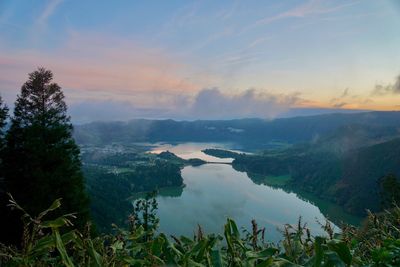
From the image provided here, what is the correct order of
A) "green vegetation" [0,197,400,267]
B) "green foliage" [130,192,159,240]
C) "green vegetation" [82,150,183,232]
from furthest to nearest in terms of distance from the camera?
"green vegetation" [82,150,183,232]
"green foliage" [130,192,159,240]
"green vegetation" [0,197,400,267]

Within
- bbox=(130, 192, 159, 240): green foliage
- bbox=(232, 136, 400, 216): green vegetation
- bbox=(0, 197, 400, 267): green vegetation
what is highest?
bbox=(0, 197, 400, 267): green vegetation

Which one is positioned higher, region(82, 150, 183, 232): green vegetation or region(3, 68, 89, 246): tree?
region(3, 68, 89, 246): tree

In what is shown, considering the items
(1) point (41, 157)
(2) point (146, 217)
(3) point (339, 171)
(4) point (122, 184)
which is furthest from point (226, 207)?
(3) point (339, 171)

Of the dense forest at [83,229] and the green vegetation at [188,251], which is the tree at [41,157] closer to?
the dense forest at [83,229]

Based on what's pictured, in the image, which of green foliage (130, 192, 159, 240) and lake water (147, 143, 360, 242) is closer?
green foliage (130, 192, 159, 240)

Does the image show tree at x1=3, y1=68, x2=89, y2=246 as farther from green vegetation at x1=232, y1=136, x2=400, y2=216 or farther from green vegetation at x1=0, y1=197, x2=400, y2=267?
green vegetation at x1=232, y1=136, x2=400, y2=216

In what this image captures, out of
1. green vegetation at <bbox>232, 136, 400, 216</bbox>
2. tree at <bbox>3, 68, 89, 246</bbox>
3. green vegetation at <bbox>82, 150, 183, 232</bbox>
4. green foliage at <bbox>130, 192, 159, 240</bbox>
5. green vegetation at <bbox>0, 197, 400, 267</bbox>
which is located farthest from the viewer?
green vegetation at <bbox>232, 136, 400, 216</bbox>

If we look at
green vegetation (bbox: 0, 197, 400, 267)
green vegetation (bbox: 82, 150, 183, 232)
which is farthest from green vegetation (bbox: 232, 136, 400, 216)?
green vegetation (bbox: 0, 197, 400, 267)
